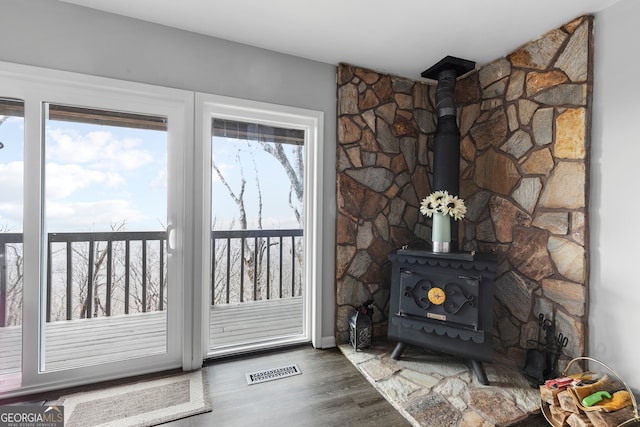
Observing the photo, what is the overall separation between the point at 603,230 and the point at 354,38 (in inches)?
87.3

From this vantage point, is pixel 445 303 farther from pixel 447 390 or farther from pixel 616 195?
pixel 616 195

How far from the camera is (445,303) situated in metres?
2.16

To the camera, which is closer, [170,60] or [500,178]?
[170,60]

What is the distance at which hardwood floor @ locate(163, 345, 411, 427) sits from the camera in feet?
5.60

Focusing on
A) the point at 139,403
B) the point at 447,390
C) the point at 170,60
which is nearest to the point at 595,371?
the point at 447,390

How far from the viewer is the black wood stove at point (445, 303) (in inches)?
81.1

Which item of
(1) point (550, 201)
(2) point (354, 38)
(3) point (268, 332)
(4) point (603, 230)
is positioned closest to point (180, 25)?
(2) point (354, 38)

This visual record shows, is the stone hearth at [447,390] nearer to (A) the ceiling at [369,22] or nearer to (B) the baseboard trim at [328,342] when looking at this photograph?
(B) the baseboard trim at [328,342]

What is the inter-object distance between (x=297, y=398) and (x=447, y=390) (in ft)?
3.36

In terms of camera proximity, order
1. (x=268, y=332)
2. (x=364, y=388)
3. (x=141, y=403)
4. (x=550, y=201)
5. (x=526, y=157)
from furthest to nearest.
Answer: (x=268, y=332) → (x=526, y=157) → (x=550, y=201) → (x=364, y=388) → (x=141, y=403)

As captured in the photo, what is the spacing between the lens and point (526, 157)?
2.33 meters

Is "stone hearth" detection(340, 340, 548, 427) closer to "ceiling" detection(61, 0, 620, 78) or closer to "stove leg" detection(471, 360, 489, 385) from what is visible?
"stove leg" detection(471, 360, 489, 385)

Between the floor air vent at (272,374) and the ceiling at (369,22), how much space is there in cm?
259

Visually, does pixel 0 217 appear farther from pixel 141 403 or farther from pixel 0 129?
pixel 141 403
